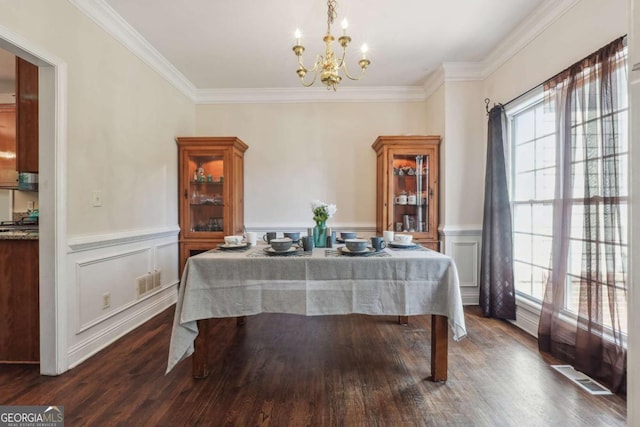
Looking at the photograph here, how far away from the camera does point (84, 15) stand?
2.35 m

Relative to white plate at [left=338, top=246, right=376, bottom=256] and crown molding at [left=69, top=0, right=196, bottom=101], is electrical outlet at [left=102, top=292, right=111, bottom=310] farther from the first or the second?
crown molding at [left=69, top=0, right=196, bottom=101]

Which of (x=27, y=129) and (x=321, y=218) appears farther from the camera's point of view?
(x=321, y=218)

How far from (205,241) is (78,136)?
1.80m

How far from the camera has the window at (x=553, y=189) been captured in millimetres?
1913

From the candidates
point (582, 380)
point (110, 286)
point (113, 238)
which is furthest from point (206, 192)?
point (582, 380)

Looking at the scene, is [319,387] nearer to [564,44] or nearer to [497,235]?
[497,235]

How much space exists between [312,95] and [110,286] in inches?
123

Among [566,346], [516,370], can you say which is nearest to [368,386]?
[516,370]

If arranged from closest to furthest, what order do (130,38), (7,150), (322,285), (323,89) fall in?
(322,285)
(130,38)
(7,150)
(323,89)

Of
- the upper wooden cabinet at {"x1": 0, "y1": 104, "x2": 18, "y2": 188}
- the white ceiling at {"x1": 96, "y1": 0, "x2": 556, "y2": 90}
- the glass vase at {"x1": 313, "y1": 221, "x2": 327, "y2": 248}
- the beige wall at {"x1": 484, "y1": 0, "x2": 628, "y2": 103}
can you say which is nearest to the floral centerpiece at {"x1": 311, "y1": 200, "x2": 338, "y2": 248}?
the glass vase at {"x1": 313, "y1": 221, "x2": 327, "y2": 248}

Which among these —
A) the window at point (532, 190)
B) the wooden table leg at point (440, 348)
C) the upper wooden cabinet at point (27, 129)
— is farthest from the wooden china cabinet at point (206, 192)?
the window at point (532, 190)

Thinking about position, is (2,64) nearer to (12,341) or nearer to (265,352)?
(12,341)

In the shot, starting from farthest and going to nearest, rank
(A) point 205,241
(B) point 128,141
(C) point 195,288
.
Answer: (A) point 205,241 → (B) point 128,141 → (C) point 195,288

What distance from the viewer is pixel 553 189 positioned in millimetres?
2656
